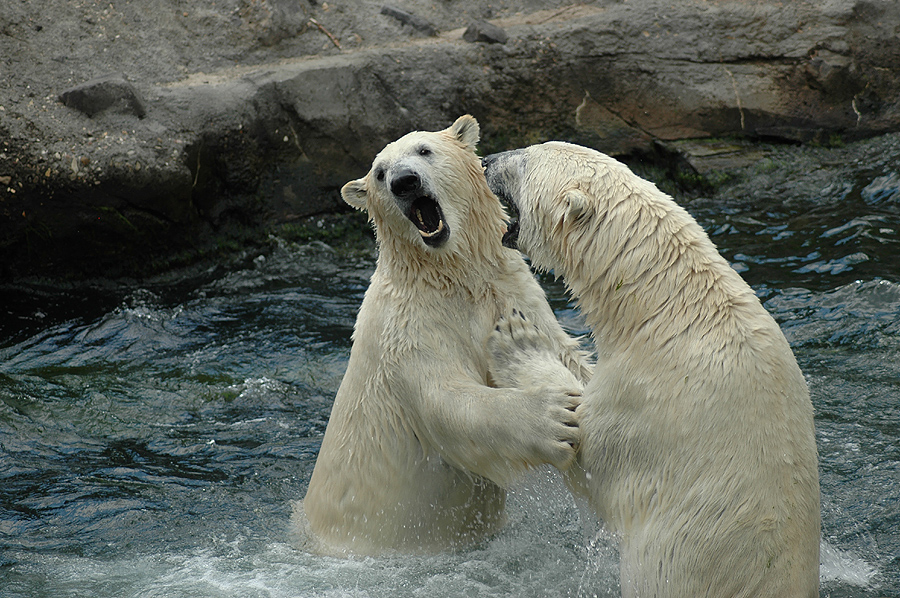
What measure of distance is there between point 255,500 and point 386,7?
6.05 m

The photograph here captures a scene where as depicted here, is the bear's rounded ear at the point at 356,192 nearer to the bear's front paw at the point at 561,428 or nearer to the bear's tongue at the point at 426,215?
the bear's tongue at the point at 426,215

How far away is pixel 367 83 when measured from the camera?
8.10 metres

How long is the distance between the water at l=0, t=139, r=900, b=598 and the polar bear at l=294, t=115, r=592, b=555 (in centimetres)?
18

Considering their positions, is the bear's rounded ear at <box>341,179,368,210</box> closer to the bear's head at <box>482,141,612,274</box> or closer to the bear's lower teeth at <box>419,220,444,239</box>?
the bear's lower teeth at <box>419,220,444,239</box>

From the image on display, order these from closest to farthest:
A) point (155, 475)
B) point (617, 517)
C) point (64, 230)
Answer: point (617, 517) → point (155, 475) → point (64, 230)

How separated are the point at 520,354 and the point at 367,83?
5.40 metres

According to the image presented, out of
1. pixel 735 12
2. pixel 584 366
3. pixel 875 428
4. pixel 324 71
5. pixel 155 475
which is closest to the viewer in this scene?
pixel 584 366

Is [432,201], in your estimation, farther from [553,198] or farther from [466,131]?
[553,198]

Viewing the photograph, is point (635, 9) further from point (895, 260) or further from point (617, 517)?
point (617, 517)

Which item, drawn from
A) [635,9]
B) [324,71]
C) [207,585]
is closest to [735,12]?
[635,9]

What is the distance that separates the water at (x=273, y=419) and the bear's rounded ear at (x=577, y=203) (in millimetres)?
1041

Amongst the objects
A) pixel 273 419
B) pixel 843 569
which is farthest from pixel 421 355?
pixel 273 419

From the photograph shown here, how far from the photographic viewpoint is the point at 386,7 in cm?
900

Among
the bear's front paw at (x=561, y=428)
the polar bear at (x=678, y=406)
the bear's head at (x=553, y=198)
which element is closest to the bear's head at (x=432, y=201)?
the bear's head at (x=553, y=198)
